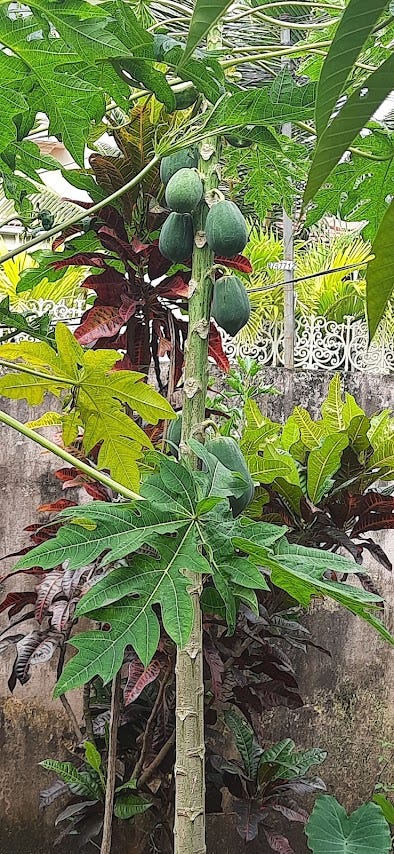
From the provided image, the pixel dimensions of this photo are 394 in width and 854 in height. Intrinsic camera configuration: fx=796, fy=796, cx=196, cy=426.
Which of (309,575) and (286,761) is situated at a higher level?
(309,575)

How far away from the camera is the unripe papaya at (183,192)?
90 cm

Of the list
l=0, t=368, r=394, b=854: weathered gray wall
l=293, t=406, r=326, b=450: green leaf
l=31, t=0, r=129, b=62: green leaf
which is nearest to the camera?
l=31, t=0, r=129, b=62: green leaf

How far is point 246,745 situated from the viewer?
1761mm

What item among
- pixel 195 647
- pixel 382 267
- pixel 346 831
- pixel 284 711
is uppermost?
Answer: pixel 382 267

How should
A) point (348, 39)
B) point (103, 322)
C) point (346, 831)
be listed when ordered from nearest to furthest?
point (348, 39)
point (103, 322)
point (346, 831)

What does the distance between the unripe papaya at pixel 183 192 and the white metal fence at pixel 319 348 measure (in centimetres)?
173

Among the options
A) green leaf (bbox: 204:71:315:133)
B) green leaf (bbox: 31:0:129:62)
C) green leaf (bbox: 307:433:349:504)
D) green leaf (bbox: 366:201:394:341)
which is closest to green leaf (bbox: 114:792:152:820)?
green leaf (bbox: 307:433:349:504)

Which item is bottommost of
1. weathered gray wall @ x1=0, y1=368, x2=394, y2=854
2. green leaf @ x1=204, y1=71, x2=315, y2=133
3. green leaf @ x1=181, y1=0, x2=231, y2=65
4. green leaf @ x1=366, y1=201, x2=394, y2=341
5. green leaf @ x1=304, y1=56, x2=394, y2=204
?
weathered gray wall @ x1=0, y1=368, x2=394, y2=854

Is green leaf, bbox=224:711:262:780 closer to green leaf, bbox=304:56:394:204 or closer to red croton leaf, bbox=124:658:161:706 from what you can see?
red croton leaf, bbox=124:658:161:706

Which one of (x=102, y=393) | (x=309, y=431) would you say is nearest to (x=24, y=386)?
(x=102, y=393)

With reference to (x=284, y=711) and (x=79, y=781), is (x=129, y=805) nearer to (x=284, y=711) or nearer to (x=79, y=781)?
(x=79, y=781)

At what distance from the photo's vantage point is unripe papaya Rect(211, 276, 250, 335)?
0.93m

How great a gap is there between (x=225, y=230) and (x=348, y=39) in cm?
69

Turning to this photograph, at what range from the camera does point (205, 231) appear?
3.09ft
